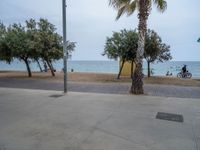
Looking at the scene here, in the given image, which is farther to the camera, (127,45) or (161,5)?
(127,45)

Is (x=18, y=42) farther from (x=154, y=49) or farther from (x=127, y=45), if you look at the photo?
(x=154, y=49)

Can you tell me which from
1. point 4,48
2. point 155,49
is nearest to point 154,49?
point 155,49

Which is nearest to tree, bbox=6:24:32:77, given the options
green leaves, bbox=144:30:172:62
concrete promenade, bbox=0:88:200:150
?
green leaves, bbox=144:30:172:62

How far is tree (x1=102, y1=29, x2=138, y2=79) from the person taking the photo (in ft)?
68.6

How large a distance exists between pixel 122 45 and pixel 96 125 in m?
15.0

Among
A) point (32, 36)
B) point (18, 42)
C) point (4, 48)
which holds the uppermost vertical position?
point (32, 36)

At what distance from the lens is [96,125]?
6.68m

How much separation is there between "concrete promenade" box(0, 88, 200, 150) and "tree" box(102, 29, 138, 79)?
1087 cm

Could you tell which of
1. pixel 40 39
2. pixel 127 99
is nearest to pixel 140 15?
pixel 127 99

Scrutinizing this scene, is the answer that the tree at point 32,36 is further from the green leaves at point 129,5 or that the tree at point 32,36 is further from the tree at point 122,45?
the green leaves at point 129,5

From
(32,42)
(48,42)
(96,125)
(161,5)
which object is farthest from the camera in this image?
(48,42)

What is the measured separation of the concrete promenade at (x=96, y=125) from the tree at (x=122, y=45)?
10.9 metres

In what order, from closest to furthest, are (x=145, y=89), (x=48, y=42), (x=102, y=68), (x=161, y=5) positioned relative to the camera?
(x=161, y=5), (x=145, y=89), (x=48, y=42), (x=102, y=68)

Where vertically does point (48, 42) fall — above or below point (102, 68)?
above
